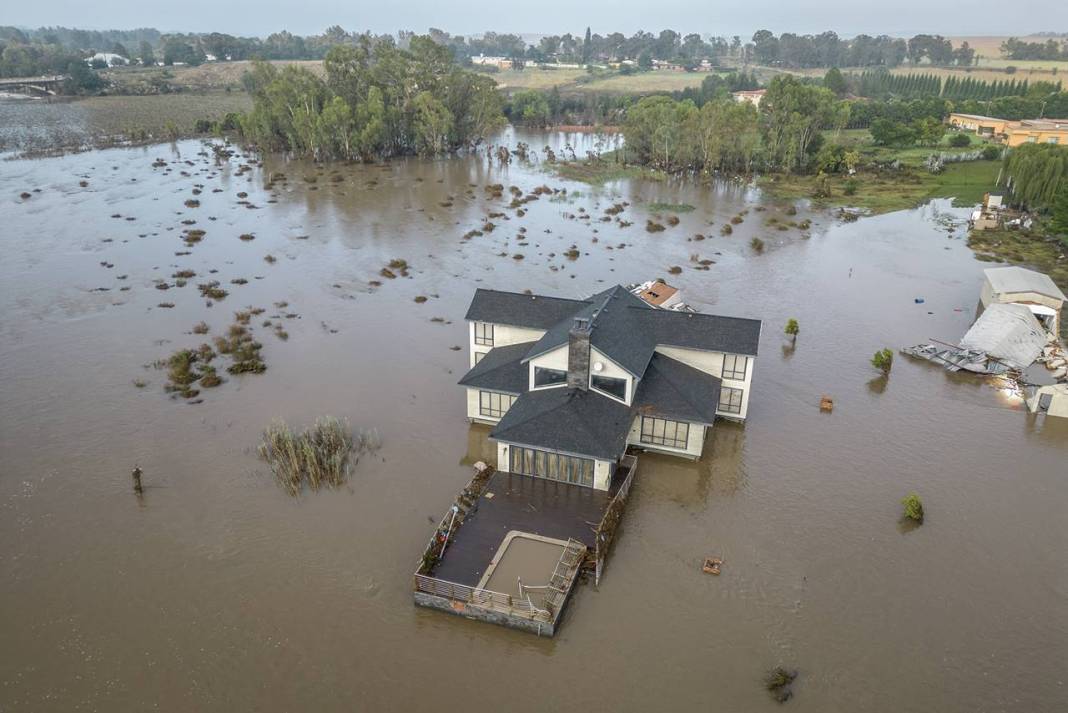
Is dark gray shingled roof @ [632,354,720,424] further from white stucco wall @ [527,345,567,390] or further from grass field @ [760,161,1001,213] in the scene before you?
grass field @ [760,161,1001,213]

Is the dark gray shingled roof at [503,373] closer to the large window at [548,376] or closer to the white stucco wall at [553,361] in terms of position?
the white stucco wall at [553,361]

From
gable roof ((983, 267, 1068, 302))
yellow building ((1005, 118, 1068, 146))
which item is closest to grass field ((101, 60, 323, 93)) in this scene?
yellow building ((1005, 118, 1068, 146))

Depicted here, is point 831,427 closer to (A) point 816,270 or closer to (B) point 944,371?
(B) point 944,371

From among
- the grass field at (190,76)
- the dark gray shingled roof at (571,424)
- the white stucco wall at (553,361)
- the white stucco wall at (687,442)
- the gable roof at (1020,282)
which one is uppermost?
the grass field at (190,76)

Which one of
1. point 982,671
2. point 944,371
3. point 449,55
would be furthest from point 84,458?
point 449,55

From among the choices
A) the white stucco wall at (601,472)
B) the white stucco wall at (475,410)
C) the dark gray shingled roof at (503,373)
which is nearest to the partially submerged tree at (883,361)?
the dark gray shingled roof at (503,373)
